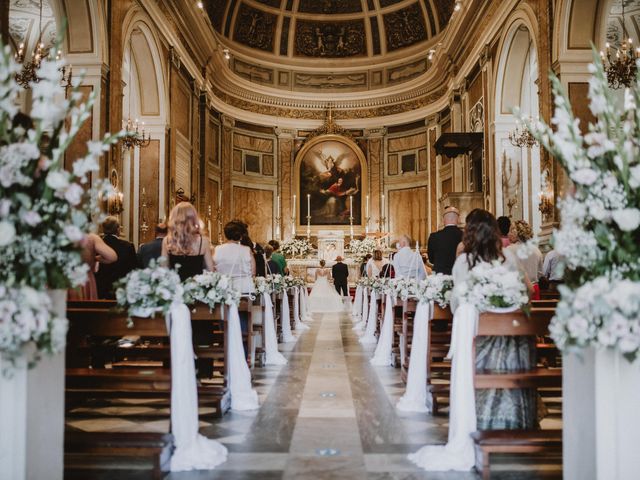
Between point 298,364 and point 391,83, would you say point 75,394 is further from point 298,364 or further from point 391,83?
point 391,83

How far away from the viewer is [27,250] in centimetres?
264

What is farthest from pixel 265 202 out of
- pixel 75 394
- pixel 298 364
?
pixel 75 394

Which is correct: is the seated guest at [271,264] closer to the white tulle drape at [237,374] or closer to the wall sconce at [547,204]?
the wall sconce at [547,204]

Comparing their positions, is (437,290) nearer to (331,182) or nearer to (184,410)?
(184,410)

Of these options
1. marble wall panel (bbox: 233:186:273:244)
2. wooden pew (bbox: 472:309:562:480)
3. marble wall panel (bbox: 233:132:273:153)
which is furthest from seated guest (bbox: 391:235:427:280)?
marble wall panel (bbox: 233:132:273:153)

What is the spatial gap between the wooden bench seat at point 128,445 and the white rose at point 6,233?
143 centimetres

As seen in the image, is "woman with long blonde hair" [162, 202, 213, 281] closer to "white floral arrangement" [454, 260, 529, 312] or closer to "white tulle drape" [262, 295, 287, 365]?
"white floral arrangement" [454, 260, 529, 312]

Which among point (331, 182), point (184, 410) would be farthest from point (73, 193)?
point (331, 182)

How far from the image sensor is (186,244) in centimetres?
504

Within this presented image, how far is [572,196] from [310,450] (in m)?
2.20

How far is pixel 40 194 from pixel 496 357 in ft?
9.16

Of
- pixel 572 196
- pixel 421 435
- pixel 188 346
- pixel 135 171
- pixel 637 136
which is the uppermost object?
pixel 135 171

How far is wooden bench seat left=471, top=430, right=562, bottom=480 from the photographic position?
3.38 meters

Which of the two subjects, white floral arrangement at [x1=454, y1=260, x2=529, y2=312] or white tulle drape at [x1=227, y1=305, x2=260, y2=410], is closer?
white floral arrangement at [x1=454, y1=260, x2=529, y2=312]
